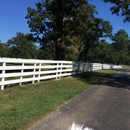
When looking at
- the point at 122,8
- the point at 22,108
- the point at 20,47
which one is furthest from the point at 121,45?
the point at 22,108

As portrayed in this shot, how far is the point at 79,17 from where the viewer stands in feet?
51.6

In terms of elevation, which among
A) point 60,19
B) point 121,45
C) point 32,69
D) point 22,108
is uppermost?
point 121,45

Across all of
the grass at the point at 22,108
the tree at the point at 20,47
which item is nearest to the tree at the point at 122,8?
the grass at the point at 22,108

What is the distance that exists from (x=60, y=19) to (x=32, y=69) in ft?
16.9

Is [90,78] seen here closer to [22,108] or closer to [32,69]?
[32,69]

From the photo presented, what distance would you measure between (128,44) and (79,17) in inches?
2798

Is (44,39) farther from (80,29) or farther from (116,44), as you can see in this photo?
(116,44)

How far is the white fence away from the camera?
300 inches

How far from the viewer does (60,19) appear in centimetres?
1571

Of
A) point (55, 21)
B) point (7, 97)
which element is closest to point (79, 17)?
point (55, 21)

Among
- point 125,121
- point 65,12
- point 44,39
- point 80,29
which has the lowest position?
point 125,121

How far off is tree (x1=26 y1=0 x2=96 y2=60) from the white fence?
230 cm

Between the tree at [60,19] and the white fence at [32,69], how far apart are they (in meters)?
2.30

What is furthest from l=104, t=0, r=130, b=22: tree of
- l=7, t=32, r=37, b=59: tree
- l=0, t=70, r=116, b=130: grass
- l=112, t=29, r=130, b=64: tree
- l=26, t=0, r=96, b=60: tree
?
l=112, t=29, r=130, b=64: tree
